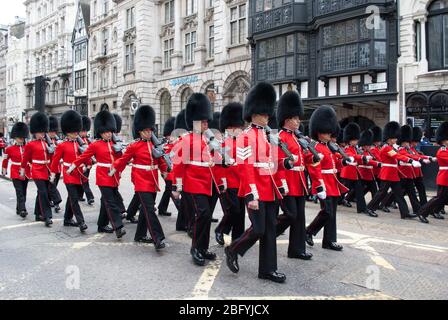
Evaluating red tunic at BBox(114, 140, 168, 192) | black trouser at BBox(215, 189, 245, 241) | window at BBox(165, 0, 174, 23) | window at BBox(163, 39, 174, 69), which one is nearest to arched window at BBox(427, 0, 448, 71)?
black trouser at BBox(215, 189, 245, 241)

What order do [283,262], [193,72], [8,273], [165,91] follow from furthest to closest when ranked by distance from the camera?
[165,91] < [193,72] < [283,262] < [8,273]

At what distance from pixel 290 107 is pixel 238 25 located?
21.3 meters

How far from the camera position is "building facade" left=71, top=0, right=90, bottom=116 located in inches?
1697

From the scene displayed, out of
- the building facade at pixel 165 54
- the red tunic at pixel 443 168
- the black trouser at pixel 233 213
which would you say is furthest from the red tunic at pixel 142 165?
the building facade at pixel 165 54

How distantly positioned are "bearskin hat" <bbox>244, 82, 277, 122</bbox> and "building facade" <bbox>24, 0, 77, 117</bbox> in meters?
42.2

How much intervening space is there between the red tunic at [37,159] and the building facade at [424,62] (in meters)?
14.2

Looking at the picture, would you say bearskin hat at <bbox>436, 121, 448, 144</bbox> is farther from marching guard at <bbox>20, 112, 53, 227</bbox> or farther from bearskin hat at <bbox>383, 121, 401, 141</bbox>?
marching guard at <bbox>20, 112, 53, 227</bbox>

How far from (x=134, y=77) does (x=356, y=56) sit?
20054 mm

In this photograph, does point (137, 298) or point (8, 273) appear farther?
point (8, 273)

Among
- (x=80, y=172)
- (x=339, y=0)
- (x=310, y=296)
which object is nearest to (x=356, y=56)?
(x=339, y=0)

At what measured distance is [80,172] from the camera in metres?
7.63

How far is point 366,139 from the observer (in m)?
10.6

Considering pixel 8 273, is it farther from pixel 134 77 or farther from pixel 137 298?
pixel 134 77

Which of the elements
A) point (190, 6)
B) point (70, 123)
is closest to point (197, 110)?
point (70, 123)
